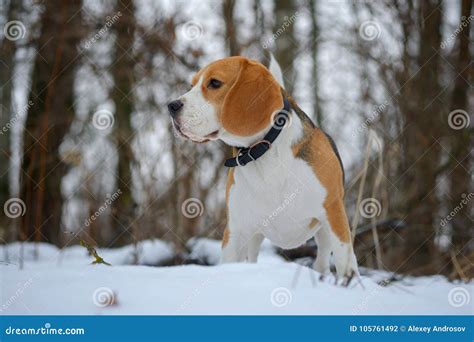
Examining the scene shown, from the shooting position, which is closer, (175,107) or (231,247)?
(175,107)

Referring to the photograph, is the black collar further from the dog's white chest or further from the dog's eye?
the dog's eye

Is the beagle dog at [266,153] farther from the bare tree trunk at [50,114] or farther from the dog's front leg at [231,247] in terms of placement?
the bare tree trunk at [50,114]

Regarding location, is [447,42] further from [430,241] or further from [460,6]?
[430,241]

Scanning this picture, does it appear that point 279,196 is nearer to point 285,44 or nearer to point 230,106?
point 230,106

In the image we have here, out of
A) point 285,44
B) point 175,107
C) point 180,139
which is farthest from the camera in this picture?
point 285,44

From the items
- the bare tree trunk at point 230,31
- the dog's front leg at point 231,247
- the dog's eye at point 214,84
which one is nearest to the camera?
the dog's eye at point 214,84

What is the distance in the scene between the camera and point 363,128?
466cm

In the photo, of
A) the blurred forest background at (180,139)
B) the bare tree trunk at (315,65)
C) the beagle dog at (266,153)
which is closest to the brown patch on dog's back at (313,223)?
the beagle dog at (266,153)

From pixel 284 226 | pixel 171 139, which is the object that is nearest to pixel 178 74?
pixel 171 139

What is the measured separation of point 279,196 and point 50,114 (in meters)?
3.61

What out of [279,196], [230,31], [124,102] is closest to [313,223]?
[279,196]

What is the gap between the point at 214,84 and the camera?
242 cm

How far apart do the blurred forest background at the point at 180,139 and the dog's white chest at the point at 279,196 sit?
1.62m

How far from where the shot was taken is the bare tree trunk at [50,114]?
4.63 meters
